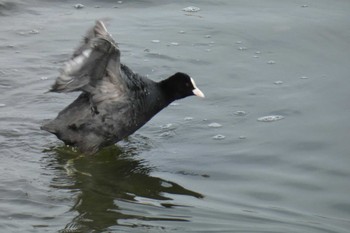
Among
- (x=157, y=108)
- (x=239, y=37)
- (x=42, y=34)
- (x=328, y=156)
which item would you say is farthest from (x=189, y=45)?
(x=328, y=156)

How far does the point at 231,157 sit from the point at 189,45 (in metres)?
2.93

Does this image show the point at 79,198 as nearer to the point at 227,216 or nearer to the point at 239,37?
the point at 227,216

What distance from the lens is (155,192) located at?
6094 millimetres

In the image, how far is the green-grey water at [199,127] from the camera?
560 centimetres

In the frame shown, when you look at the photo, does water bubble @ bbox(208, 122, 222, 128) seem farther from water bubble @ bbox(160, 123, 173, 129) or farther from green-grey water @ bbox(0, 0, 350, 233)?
water bubble @ bbox(160, 123, 173, 129)

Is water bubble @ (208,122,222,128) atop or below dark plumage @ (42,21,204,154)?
below

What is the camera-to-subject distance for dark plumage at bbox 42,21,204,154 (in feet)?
20.7

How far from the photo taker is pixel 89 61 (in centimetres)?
627

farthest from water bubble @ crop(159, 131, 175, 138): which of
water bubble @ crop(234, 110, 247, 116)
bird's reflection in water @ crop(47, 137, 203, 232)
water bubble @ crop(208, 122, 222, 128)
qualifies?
water bubble @ crop(234, 110, 247, 116)

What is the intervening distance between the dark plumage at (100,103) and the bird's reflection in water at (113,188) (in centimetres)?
18

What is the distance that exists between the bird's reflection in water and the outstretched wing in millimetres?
689

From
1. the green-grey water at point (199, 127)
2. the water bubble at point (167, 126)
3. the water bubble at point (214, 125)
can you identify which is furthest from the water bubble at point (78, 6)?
the water bubble at point (214, 125)

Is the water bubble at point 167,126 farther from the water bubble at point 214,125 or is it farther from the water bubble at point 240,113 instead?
the water bubble at point 240,113

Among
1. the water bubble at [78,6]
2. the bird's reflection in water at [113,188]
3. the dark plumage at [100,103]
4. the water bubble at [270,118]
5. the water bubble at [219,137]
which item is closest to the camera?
the bird's reflection in water at [113,188]
